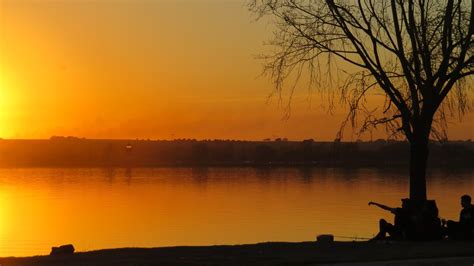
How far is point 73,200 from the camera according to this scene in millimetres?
61344

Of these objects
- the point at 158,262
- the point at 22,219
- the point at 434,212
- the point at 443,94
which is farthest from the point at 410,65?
the point at 22,219

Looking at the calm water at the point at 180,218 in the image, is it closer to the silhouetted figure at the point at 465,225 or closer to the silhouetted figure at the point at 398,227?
the silhouetted figure at the point at 398,227

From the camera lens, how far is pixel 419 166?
63.4 ft

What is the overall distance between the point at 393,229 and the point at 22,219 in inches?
1291

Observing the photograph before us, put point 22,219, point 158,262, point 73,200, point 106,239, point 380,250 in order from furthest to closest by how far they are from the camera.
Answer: point 73,200, point 22,219, point 106,239, point 380,250, point 158,262

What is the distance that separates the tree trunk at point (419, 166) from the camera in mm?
19234

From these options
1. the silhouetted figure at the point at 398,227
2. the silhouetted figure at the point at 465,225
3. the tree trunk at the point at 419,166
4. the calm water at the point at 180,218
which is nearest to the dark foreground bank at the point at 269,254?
the silhouetted figure at the point at 465,225

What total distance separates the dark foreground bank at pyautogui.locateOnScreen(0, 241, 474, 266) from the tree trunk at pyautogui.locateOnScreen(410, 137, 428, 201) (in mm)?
3549

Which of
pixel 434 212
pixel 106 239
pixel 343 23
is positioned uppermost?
pixel 343 23

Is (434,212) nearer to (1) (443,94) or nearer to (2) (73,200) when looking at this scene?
(1) (443,94)

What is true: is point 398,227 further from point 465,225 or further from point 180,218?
point 180,218

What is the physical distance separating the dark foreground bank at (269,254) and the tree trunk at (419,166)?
11.6ft

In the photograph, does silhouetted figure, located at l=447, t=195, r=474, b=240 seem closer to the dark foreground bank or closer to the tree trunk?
the dark foreground bank

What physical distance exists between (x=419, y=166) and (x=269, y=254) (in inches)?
263
